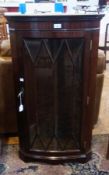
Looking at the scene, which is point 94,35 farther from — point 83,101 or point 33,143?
point 33,143

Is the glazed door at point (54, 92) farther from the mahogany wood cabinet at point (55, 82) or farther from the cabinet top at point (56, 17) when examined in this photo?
the cabinet top at point (56, 17)

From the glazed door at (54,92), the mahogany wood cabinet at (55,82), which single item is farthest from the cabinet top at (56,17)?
the glazed door at (54,92)

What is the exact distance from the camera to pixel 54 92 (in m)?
1.70

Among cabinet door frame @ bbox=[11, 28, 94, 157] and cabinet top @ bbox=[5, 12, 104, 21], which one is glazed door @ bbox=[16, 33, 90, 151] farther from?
cabinet top @ bbox=[5, 12, 104, 21]

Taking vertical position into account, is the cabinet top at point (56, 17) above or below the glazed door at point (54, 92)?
above

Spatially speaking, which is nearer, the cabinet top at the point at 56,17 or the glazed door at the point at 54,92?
the cabinet top at the point at 56,17

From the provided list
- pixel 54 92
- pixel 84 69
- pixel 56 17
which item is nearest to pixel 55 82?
pixel 54 92

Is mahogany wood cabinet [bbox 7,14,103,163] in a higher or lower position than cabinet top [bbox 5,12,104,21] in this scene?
lower

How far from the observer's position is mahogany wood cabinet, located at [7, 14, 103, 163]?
→ 58.6 inches

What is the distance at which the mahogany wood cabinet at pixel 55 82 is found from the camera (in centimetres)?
149

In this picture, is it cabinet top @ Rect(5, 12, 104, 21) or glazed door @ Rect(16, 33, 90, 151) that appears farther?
glazed door @ Rect(16, 33, 90, 151)

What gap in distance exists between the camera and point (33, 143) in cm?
186

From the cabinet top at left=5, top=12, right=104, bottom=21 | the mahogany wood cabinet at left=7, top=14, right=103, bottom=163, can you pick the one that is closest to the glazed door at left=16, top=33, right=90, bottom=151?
the mahogany wood cabinet at left=7, top=14, right=103, bottom=163

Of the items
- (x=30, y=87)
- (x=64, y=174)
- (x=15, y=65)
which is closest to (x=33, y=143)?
(x=64, y=174)
